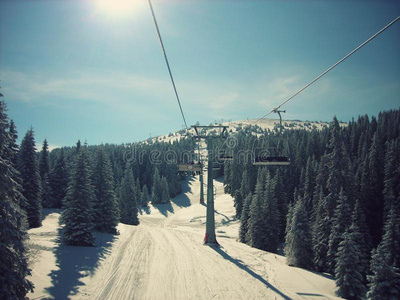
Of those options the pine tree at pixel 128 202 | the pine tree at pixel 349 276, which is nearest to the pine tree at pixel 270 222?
the pine tree at pixel 349 276

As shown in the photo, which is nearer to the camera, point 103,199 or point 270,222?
point 103,199

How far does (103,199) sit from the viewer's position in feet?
105

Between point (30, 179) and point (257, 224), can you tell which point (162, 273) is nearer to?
point (257, 224)

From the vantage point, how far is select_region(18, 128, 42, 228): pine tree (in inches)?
1394

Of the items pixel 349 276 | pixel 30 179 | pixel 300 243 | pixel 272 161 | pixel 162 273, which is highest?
pixel 272 161

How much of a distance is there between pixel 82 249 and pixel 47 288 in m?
8.78

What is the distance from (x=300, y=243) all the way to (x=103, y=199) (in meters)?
24.4

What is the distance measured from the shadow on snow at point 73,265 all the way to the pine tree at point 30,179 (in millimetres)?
15237

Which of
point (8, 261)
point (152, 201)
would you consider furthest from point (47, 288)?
point (152, 201)

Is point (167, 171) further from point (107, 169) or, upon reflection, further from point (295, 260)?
point (295, 260)

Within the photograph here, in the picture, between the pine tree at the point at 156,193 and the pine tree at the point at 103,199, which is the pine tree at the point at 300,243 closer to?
the pine tree at the point at 103,199

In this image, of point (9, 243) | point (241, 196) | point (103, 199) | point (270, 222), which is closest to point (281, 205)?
point (270, 222)

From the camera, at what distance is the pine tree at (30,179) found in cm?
3541

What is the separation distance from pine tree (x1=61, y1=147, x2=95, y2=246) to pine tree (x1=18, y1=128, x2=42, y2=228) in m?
14.5
